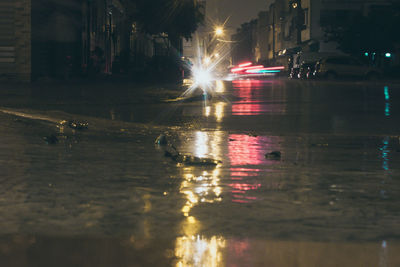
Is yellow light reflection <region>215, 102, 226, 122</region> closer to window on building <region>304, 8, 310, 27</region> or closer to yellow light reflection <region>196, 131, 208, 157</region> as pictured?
yellow light reflection <region>196, 131, 208, 157</region>

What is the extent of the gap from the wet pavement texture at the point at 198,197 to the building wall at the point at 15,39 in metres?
22.6

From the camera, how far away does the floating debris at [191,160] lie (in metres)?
8.37

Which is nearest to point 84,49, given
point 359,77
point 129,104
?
point 359,77

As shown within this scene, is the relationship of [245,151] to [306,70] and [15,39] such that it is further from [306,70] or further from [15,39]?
[306,70]

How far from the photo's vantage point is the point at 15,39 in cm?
3462

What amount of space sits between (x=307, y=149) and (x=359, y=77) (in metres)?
40.7

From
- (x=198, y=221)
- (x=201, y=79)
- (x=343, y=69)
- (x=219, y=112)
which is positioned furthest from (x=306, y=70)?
(x=198, y=221)

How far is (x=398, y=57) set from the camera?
247 feet

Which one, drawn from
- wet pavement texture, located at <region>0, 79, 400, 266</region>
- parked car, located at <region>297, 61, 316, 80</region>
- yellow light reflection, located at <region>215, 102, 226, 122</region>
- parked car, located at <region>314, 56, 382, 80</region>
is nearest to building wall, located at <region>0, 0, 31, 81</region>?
yellow light reflection, located at <region>215, 102, 226, 122</region>

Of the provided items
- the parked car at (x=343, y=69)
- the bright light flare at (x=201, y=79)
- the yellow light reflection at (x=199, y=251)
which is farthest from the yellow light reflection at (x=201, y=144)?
Answer: the parked car at (x=343, y=69)

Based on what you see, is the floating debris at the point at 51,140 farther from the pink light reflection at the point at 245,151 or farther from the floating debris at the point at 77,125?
the pink light reflection at the point at 245,151

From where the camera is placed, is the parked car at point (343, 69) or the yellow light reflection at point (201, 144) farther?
the parked car at point (343, 69)

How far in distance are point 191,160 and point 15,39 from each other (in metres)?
27.8

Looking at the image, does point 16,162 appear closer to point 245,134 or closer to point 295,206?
point 295,206
